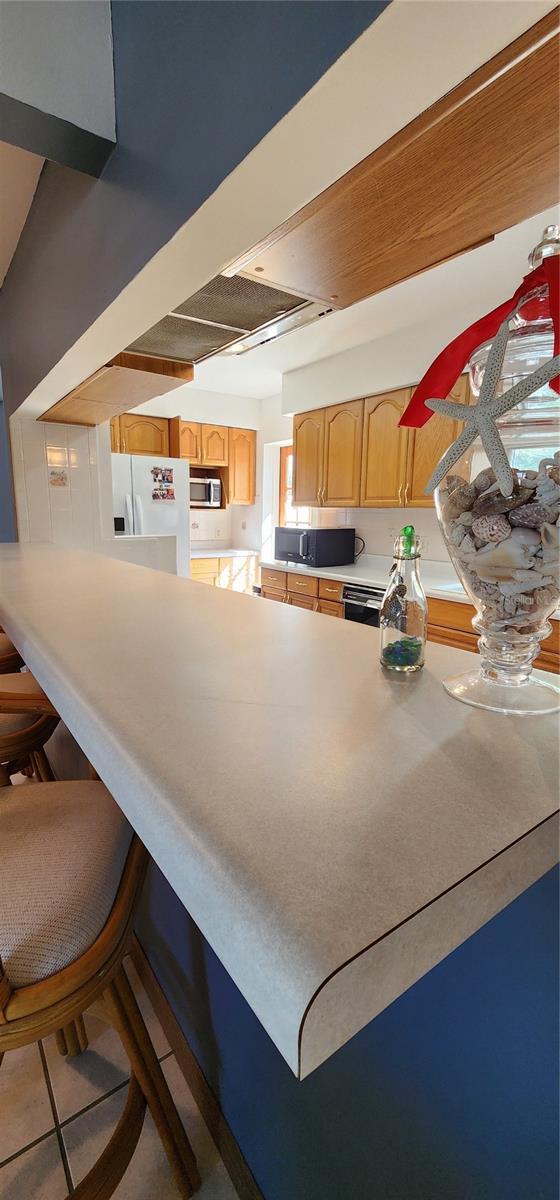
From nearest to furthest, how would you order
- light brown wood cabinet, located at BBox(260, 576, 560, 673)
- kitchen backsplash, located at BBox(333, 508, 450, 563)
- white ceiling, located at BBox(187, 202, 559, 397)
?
white ceiling, located at BBox(187, 202, 559, 397)
light brown wood cabinet, located at BBox(260, 576, 560, 673)
kitchen backsplash, located at BBox(333, 508, 450, 563)

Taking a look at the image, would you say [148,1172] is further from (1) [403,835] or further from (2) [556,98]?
(2) [556,98]

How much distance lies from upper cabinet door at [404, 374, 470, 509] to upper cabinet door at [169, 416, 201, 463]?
9.00 ft

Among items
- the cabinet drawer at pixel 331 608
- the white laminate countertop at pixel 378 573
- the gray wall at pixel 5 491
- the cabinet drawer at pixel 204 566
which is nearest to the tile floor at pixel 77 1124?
the white laminate countertop at pixel 378 573

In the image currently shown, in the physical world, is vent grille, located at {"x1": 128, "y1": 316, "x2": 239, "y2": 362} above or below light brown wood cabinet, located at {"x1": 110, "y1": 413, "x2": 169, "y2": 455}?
below

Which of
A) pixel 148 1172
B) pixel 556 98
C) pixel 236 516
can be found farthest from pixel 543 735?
pixel 236 516

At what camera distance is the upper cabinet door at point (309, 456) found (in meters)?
3.95

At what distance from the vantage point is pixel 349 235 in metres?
0.90

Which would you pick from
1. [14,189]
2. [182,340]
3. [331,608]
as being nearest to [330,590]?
→ [331,608]

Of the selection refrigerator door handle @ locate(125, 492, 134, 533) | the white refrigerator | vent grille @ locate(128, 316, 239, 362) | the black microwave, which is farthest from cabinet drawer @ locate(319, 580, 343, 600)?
vent grille @ locate(128, 316, 239, 362)

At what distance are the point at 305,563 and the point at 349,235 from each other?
2.97 m

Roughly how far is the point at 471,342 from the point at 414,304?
8.66 ft

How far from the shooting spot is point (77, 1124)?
1.06 meters

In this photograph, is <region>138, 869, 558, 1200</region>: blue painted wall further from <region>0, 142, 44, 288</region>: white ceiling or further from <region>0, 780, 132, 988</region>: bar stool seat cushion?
<region>0, 142, 44, 288</region>: white ceiling

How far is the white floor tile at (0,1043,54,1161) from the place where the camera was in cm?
103
